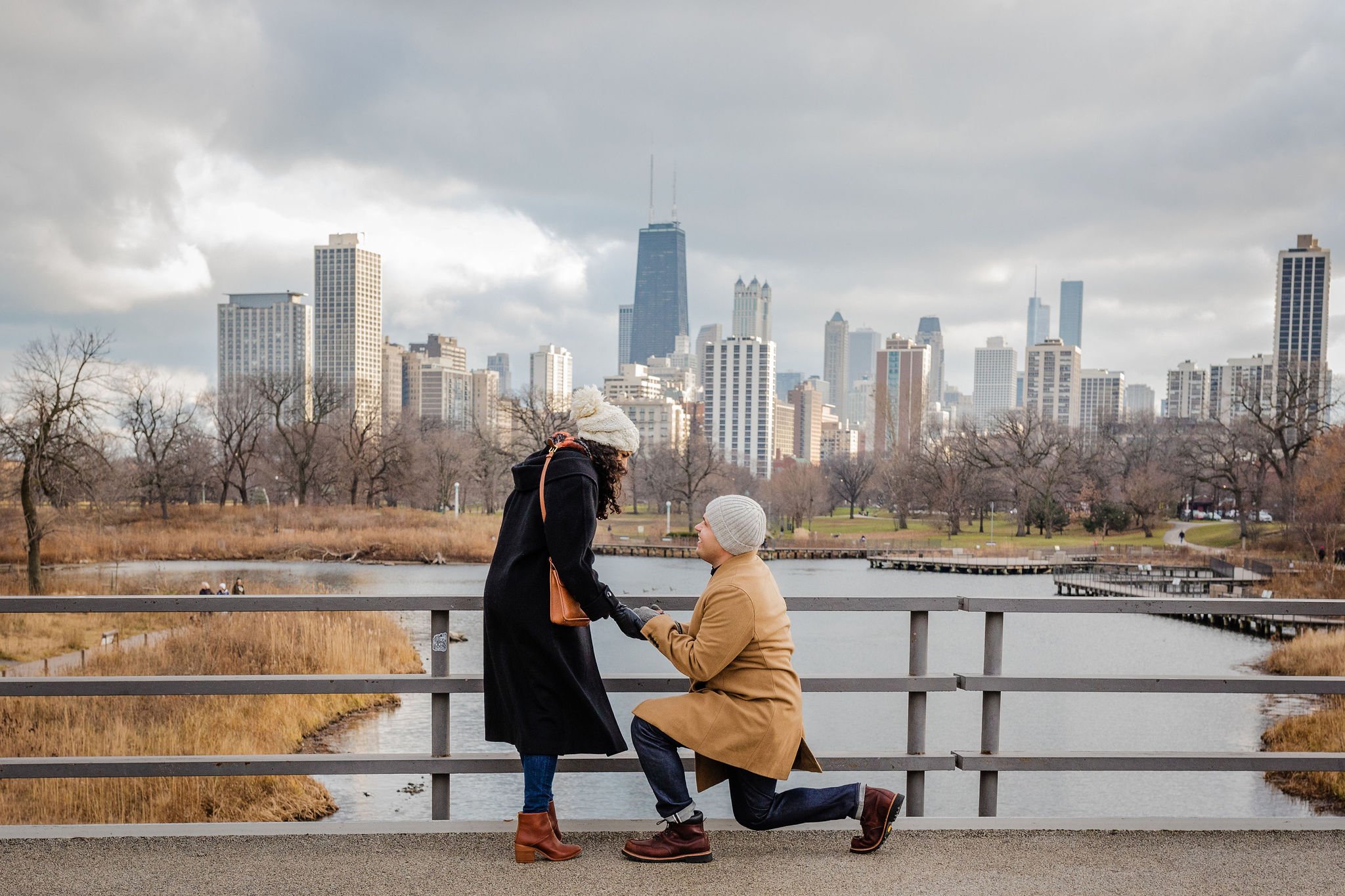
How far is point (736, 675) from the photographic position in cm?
441

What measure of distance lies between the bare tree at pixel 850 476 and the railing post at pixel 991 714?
10942 cm

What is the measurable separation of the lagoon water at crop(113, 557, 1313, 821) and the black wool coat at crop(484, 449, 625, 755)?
2089mm

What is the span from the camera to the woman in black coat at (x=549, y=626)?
4.36 m

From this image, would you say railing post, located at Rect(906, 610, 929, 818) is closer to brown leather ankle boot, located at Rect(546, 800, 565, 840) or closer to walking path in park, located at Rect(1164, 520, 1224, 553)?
brown leather ankle boot, located at Rect(546, 800, 565, 840)

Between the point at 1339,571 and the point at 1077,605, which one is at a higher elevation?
the point at 1077,605

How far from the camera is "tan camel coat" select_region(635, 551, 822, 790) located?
4.30m

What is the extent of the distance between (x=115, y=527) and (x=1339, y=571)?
5024 cm

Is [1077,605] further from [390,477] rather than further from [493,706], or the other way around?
[390,477]

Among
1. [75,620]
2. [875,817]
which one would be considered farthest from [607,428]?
[75,620]

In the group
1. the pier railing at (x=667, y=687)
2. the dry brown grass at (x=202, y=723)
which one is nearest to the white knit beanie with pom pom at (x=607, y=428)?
the pier railing at (x=667, y=687)

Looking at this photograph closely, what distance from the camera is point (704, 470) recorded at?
3282 inches

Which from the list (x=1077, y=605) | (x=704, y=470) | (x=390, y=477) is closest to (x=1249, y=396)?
(x=704, y=470)

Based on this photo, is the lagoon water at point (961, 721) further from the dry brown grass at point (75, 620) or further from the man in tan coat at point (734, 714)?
the dry brown grass at point (75, 620)

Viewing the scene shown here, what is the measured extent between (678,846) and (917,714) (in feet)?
4.36
